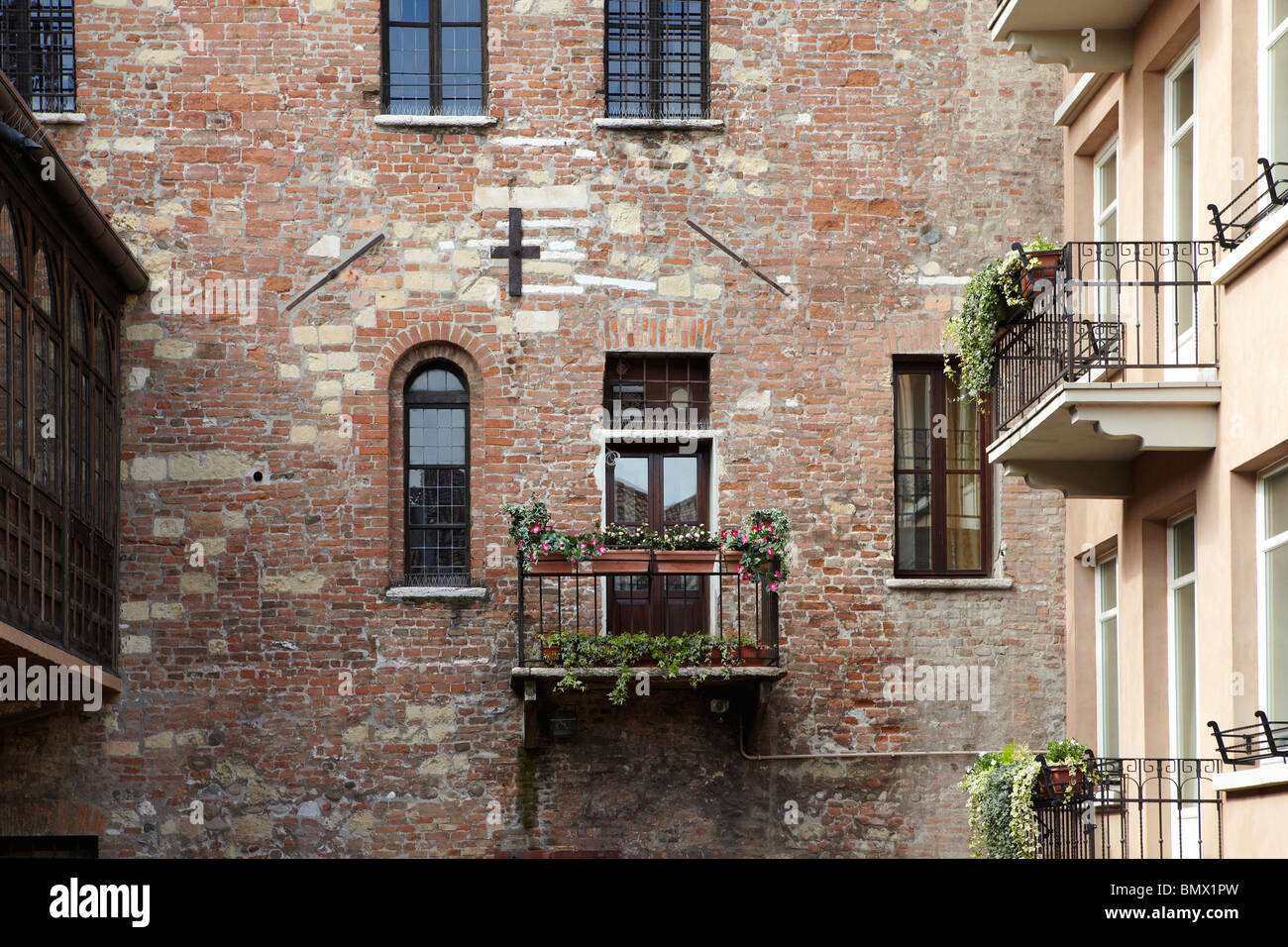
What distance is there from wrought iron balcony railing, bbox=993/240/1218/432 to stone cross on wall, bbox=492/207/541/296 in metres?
4.20

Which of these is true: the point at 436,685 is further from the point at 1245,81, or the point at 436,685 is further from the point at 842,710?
the point at 1245,81

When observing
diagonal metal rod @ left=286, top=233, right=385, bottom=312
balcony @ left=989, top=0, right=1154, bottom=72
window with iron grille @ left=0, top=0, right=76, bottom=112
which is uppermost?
window with iron grille @ left=0, top=0, right=76, bottom=112

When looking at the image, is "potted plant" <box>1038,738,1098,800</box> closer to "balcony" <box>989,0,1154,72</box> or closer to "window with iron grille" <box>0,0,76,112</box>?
"balcony" <box>989,0,1154,72</box>

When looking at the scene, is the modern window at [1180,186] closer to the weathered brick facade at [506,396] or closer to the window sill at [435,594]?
the weathered brick facade at [506,396]

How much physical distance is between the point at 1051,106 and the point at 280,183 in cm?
634

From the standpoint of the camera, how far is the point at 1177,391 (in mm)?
10500

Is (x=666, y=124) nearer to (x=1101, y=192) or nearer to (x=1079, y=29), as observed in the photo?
(x=1101, y=192)

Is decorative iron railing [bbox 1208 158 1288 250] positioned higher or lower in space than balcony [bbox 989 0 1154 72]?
lower

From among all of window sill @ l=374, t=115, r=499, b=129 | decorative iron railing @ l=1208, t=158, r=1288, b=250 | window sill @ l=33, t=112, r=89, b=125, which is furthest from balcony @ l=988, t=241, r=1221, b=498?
window sill @ l=33, t=112, r=89, b=125

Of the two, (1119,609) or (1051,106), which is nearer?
(1119,609)

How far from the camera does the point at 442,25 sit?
1519cm

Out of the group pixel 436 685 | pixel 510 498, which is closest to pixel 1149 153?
pixel 510 498

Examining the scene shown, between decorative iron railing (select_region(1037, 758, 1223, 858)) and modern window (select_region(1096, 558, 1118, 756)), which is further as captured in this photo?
modern window (select_region(1096, 558, 1118, 756))

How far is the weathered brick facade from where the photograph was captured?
46.9ft
